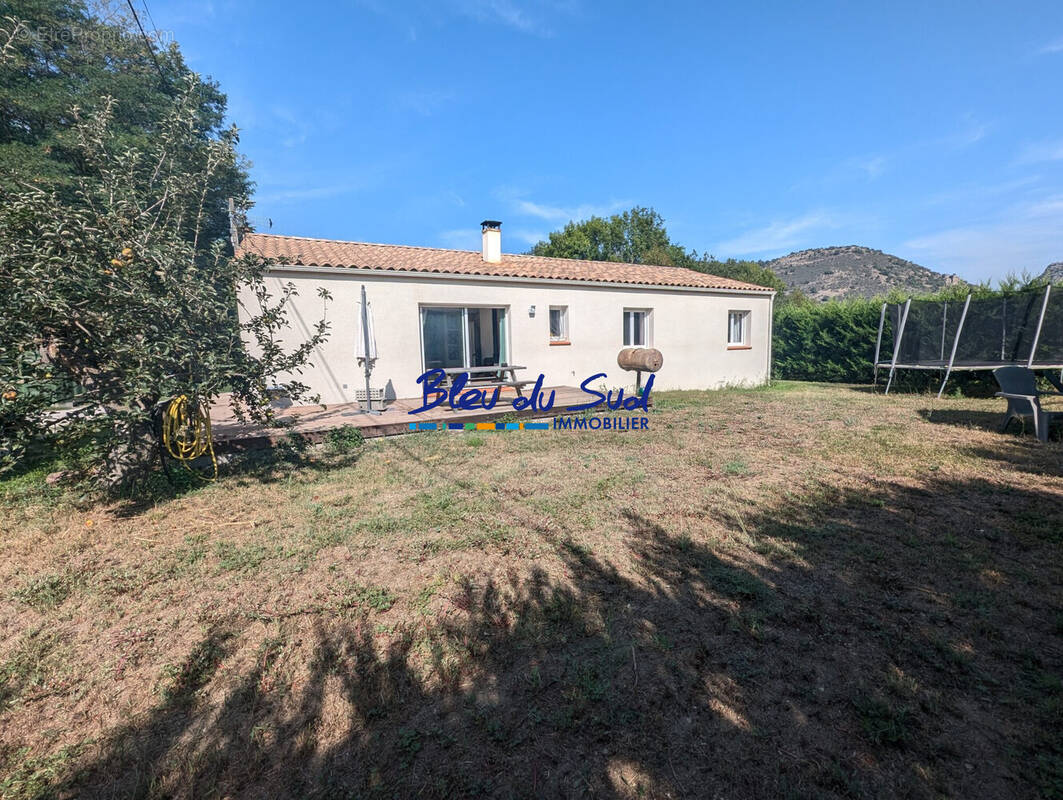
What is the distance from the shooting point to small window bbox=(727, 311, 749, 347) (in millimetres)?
15070

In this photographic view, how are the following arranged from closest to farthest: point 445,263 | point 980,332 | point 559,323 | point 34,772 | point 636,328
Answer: point 34,772 < point 445,263 < point 980,332 < point 559,323 < point 636,328

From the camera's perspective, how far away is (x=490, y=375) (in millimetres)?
11109

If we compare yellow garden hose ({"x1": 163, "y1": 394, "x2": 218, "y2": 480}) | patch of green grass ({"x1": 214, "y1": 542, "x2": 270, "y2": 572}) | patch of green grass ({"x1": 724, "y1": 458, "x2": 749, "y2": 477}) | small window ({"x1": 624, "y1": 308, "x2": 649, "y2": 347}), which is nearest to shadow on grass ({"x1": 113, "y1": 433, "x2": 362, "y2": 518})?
yellow garden hose ({"x1": 163, "y1": 394, "x2": 218, "y2": 480})

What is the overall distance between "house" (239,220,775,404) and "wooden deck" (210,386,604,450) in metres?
1.07

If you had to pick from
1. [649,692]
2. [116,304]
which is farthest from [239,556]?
[649,692]

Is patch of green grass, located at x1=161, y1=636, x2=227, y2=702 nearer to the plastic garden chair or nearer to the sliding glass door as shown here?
the sliding glass door

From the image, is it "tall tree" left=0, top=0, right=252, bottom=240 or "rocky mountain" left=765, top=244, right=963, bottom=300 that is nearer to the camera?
"tall tree" left=0, top=0, right=252, bottom=240

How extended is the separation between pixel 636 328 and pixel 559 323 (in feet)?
8.59

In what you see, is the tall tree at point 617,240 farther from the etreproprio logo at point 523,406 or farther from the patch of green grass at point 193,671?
the patch of green grass at point 193,671

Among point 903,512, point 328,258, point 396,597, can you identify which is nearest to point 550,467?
point 396,597

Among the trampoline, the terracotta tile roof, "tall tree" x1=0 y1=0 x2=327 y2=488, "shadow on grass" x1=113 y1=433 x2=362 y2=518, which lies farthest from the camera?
the trampoline

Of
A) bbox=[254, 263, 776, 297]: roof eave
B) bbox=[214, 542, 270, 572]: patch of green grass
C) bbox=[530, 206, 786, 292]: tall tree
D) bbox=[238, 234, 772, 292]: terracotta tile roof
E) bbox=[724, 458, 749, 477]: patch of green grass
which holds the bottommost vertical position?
bbox=[214, 542, 270, 572]: patch of green grass

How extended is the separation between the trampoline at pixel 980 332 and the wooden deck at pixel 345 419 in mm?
9502

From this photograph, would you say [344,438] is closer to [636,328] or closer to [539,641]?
[539,641]
